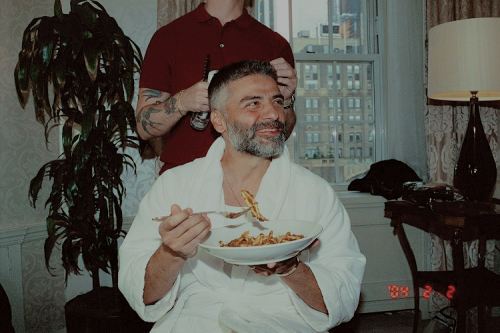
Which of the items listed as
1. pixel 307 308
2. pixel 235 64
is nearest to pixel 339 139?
pixel 235 64

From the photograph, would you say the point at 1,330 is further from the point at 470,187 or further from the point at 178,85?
the point at 470,187

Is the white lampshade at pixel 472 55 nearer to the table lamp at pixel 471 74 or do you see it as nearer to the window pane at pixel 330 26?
the table lamp at pixel 471 74

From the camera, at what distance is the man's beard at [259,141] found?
5.01 feet

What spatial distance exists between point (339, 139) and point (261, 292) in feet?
8.05

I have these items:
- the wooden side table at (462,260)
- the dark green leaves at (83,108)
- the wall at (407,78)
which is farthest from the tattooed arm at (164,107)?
the wall at (407,78)

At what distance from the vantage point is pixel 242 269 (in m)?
1.45

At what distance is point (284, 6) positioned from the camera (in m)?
3.60

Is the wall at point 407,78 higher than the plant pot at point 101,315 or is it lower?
higher

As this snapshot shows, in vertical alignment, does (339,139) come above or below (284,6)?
below

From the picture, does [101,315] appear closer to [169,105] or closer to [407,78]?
[169,105]

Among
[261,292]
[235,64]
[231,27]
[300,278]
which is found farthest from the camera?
[231,27]

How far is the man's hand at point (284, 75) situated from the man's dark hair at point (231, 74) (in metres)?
0.03

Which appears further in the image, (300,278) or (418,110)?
(418,110)

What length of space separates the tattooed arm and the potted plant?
1.80 feet
